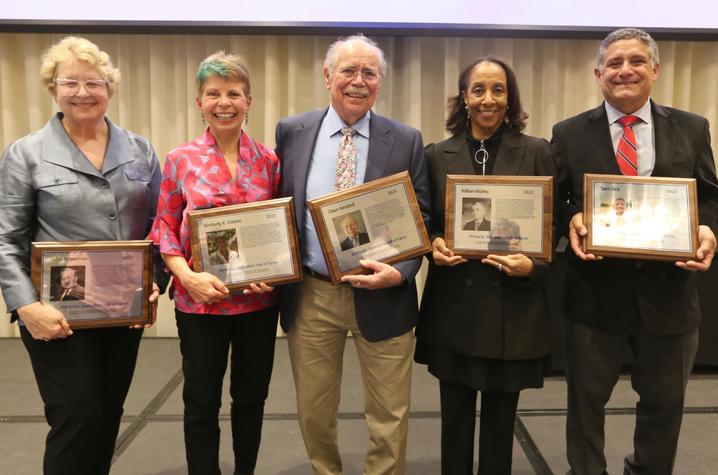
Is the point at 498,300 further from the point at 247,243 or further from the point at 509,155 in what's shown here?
the point at 247,243

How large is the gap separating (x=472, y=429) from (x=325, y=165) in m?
1.01

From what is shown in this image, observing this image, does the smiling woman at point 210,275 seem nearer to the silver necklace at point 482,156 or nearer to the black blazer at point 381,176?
the black blazer at point 381,176

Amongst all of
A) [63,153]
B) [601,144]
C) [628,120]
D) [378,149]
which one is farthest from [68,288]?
[628,120]

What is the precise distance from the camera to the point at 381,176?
181cm

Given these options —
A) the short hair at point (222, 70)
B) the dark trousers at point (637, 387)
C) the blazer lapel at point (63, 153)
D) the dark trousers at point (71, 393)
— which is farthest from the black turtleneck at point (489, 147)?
the dark trousers at point (71, 393)

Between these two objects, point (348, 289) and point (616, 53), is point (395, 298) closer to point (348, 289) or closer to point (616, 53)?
point (348, 289)

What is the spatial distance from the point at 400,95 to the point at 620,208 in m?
2.46

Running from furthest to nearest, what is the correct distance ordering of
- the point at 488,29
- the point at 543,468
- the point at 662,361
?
the point at 488,29, the point at 543,468, the point at 662,361

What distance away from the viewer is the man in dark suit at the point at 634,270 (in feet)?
6.02

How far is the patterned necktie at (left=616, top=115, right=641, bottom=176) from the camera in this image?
1848 mm

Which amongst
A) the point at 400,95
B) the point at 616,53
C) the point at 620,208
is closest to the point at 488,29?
the point at 400,95

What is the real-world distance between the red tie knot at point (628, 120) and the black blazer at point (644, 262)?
0.17 ft

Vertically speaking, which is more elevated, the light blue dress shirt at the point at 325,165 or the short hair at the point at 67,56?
the short hair at the point at 67,56

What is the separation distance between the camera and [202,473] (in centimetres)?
192
